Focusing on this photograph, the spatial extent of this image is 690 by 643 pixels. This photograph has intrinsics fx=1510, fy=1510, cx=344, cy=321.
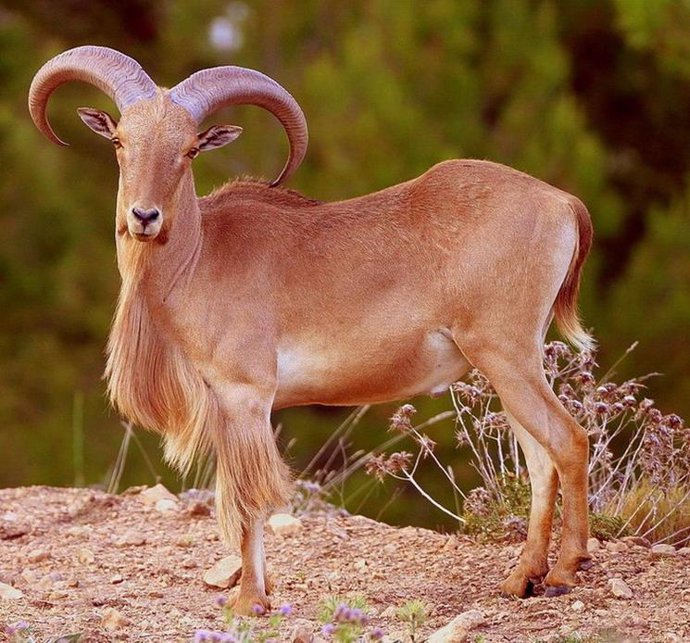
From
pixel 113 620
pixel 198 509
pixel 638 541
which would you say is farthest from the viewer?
pixel 198 509

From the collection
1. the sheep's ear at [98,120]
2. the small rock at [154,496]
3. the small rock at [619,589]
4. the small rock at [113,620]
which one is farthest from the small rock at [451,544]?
the sheep's ear at [98,120]

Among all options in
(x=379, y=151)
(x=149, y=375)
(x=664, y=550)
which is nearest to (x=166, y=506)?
(x=149, y=375)

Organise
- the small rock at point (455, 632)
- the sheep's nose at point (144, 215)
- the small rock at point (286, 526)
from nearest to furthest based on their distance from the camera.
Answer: the small rock at point (455, 632), the sheep's nose at point (144, 215), the small rock at point (286, 526)

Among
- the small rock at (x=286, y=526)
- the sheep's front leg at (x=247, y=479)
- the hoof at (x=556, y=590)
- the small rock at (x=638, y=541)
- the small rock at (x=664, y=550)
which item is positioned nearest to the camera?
the hoof at (x=556, y=590)

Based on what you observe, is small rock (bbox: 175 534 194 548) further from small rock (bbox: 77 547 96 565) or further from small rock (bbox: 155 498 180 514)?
small rock (bbox: 155 498 180 514)

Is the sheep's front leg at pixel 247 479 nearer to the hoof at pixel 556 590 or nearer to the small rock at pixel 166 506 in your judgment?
the hoof at pixel 556 590

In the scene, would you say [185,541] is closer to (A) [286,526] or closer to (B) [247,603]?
(A) [286,526]

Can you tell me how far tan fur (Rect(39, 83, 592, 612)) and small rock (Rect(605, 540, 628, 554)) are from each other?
600mm

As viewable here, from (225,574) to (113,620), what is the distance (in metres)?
1.17

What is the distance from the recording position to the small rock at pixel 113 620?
6609 millimetres

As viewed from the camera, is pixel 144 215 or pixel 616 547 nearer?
pixel 144 215

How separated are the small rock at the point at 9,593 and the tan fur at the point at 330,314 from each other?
1.00m

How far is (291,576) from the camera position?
7.93 meters

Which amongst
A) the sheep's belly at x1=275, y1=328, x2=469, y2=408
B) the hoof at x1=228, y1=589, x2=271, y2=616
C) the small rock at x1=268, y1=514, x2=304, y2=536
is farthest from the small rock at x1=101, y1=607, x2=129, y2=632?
the small rock at x1=268, y1=514, x2=304, y2=536
